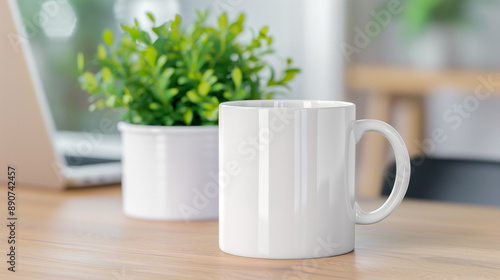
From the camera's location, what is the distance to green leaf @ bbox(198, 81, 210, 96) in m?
0.84

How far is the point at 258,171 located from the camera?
0.65m

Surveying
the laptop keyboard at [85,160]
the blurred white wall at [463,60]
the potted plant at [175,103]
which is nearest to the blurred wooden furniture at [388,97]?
the blurred white wall at [463,60]

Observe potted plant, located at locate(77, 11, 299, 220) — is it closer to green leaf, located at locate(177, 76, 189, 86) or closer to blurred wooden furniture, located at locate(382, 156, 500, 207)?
green leaf, located at locate(177, 76, 189, 86)

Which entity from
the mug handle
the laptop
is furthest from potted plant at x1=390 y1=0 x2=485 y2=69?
the mug handle

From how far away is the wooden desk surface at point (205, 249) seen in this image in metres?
0.61

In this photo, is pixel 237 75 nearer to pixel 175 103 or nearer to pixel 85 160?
pixel 175 103

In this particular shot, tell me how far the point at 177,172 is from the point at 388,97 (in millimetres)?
1818

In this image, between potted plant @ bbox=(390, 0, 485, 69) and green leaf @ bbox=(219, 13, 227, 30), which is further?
potted plant @ bbox=(390, 0, 485, 69)

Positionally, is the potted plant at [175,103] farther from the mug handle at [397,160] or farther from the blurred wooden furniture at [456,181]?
the blurred wooden furniture at [456,181]

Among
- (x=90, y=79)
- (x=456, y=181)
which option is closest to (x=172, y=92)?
(x=90, y=79)

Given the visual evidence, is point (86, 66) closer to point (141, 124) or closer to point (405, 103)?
point (141, 124)

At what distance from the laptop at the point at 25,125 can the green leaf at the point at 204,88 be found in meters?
0.31

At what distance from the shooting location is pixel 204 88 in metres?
0.85

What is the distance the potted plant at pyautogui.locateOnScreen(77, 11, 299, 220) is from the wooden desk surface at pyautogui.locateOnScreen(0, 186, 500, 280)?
0.12 ft
